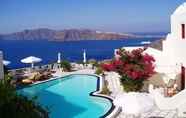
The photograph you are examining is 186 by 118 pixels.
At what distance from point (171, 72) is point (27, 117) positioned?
1142 centimetres

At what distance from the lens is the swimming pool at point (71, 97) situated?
18.4 m

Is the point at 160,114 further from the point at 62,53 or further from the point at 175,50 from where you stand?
the point at 62,53

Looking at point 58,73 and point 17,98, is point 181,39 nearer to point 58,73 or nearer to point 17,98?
point 17,98

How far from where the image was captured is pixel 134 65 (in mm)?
19000

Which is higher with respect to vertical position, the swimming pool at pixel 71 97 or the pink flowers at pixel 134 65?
the pink flowers at pixel 134 65

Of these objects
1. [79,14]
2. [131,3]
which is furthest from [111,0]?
[131,3]

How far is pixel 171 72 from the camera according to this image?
19438mm

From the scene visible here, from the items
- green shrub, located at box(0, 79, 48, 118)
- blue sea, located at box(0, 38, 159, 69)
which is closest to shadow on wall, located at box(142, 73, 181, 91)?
green shrub, located at box(0, 79, 48, 118)

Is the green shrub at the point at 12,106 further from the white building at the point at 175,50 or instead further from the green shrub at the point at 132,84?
the white building at the point at 175,50

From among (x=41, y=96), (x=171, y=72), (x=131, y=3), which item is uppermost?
(x=131, y=3)

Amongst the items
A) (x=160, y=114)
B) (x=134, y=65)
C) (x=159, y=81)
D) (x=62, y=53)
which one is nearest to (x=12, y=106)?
(x=160, y=114)

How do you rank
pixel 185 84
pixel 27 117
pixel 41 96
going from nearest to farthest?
pixel 27 117 < pixel 185 84 < pixel 41 96

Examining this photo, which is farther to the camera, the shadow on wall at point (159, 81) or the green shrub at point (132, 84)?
the green shrub at point (132, 84)

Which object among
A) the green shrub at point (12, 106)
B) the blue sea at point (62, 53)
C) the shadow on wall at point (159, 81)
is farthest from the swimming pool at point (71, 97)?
the blue sea at point (62, 53)
